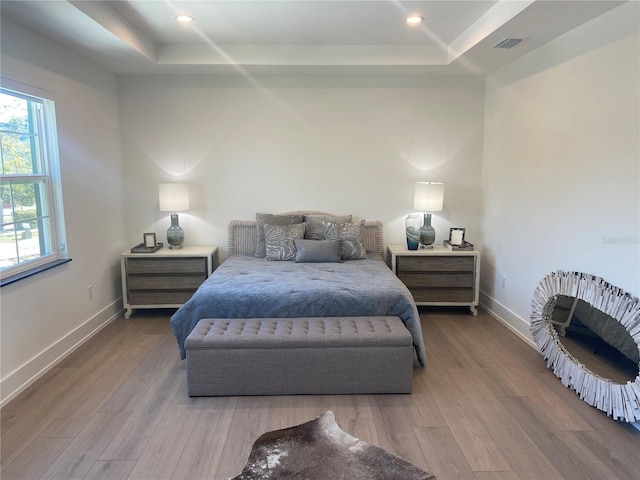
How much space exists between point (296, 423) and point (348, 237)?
215cm

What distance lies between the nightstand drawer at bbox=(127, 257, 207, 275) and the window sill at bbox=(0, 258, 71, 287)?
0.75 m

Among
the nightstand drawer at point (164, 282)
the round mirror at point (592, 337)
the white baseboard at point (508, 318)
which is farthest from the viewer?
the nightstand drawer at point (164, 282)

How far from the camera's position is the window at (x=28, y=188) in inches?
114

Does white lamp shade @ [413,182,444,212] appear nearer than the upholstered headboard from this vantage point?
Yes

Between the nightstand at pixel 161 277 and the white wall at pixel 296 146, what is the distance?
55cm

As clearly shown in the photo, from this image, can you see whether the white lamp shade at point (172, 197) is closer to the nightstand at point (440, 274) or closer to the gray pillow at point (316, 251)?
the gray pillow at point (316, 251)

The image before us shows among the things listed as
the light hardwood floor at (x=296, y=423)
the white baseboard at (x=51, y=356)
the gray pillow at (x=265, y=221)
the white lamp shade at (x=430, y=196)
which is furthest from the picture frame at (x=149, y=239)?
the white lamp shade at (x=430, y=196)

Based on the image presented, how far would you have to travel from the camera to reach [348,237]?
430 cm

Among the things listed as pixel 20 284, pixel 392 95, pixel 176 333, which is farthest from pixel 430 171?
pixel 20 284

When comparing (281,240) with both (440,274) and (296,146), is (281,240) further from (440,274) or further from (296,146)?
(440,274)

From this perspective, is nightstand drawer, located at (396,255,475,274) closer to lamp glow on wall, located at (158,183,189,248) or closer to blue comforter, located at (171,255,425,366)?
blue comforter, located at (171,255,425,366)

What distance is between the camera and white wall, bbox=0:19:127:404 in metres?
2.86

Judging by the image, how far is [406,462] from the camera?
2146mm

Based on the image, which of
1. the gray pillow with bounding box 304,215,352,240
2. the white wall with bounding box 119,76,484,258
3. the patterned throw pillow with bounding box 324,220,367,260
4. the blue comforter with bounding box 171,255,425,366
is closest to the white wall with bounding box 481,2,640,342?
the white wall with bounding box 119,76,484,258
